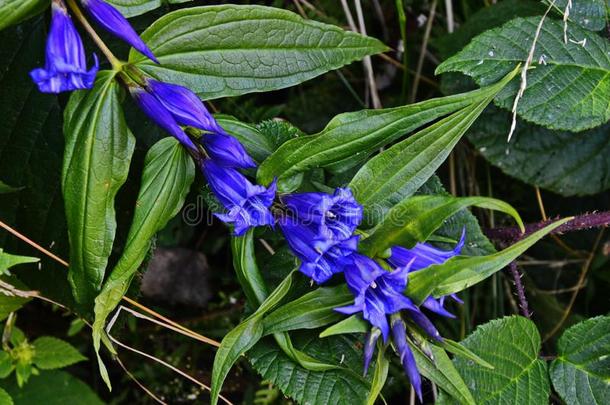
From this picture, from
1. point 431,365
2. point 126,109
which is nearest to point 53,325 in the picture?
point 126,109

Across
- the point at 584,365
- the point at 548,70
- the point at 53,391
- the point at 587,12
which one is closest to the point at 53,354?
the point at 53,391

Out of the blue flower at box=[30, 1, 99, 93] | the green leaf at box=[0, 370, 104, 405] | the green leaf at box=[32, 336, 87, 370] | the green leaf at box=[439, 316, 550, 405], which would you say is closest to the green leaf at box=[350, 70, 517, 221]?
the green leaf at box=[439, 316, 550, 405]

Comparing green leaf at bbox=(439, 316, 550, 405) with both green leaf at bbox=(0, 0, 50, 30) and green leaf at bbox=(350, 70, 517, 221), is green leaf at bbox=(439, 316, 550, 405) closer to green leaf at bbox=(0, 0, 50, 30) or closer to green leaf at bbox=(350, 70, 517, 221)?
green leaf at bbox=(350, 70, 517, 221)

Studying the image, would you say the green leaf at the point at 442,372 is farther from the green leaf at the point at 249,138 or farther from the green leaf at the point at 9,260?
the green leaf at the point at 9,260

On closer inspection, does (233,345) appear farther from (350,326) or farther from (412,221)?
(412,221)

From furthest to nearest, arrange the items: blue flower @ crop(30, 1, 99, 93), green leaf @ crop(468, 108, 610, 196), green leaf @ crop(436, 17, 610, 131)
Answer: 1. green leaf @ crop(468, 108, 610, 196)
2. green leaf @ crop(436, 17, 610, 131)
3. blue flower @ crop(30, 1, 99, 93)

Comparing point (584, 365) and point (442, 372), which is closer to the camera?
point (442, 372)

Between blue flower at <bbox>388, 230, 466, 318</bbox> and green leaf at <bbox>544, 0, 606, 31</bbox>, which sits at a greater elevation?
green leaf at <bbox>544, 0, 606, 31</bbox>
